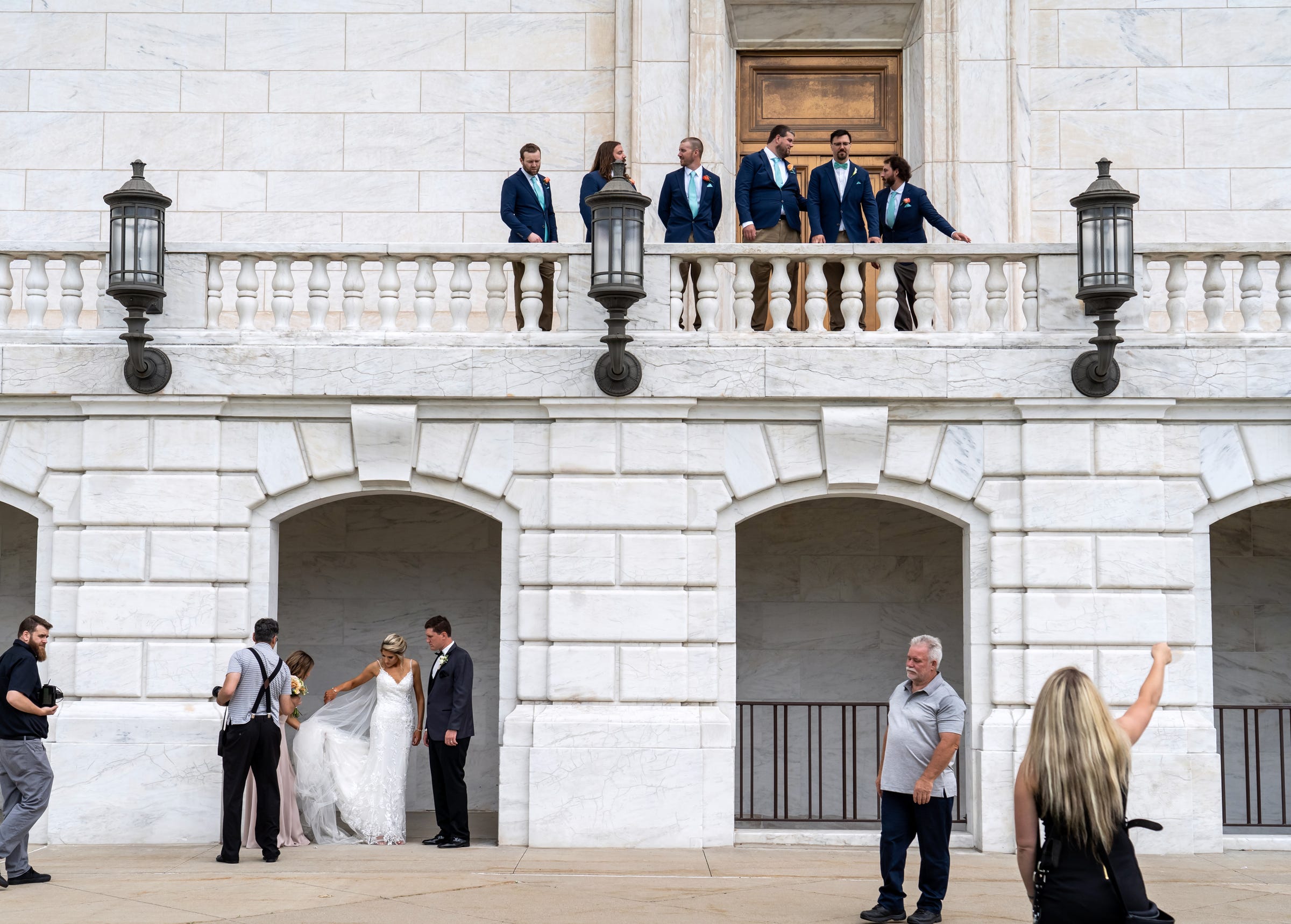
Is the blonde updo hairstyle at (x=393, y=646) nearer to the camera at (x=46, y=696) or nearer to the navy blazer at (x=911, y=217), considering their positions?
the camera at (x=46, y=696)

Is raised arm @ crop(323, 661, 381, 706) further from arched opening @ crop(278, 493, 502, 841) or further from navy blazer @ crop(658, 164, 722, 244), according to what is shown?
navy blazer @ crop(658, 164, 722, 244)

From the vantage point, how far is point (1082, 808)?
5281mm

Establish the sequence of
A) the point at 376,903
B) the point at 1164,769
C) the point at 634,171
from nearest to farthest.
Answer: the point at 376,903 < the point at 1164,769 < the point at 634,171

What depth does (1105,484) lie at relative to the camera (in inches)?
477

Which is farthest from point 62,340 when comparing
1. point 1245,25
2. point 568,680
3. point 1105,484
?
point 1245,25

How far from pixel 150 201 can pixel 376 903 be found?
6.24m

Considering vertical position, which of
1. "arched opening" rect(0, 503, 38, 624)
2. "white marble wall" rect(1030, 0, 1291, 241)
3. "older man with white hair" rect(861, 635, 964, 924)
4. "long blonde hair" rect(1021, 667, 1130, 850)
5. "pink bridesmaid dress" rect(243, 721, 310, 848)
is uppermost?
"white marble wall" rect(1030, 0, 1291, 241)

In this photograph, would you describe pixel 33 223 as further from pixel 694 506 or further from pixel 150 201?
pixel 694 506

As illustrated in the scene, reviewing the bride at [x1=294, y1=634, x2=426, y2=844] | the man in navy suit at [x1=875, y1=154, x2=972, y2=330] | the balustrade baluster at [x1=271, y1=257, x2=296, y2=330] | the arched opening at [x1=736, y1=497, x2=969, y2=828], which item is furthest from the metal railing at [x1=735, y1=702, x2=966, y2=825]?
the balustrade baluster at [x1=271, y1=257, x2=296, y2=330]

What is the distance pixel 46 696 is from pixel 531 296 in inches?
200

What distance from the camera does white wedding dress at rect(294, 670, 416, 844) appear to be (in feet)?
40.1

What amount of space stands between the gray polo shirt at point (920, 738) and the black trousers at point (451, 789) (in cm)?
442

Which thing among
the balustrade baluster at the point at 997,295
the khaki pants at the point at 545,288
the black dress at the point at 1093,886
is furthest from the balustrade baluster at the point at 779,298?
the black dress at the point at 1093,886

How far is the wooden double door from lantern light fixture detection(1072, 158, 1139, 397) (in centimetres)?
429
